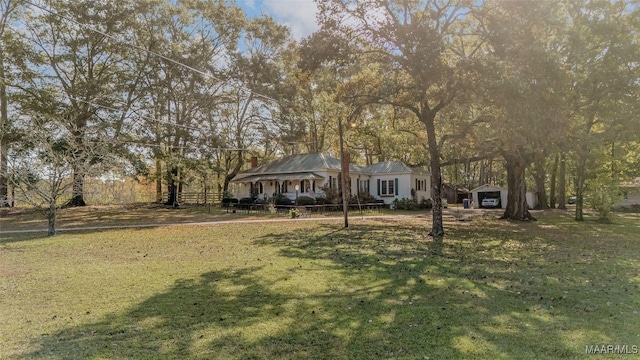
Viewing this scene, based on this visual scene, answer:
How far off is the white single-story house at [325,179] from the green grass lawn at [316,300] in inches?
671

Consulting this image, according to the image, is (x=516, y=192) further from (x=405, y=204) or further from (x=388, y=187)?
(x=388, y=187)

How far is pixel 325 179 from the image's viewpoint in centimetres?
2808

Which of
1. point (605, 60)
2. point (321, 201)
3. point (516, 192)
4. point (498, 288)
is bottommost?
point (498, 288)

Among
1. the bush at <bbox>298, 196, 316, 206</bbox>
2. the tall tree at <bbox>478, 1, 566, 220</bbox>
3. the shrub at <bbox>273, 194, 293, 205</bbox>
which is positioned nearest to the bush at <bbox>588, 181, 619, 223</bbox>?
the tall tree at <bbox>478, 1, 566, 220</bbox>

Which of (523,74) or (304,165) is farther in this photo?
(304,165)

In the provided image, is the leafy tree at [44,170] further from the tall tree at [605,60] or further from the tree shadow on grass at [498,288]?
the tall tree at [605,60]

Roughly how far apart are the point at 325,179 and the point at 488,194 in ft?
49.4

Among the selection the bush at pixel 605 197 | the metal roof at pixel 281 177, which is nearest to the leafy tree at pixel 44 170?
the metal roof at pixel 281 177

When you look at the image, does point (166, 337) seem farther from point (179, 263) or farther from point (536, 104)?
point (536, 104)

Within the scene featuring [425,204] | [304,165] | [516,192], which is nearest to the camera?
[516,192]

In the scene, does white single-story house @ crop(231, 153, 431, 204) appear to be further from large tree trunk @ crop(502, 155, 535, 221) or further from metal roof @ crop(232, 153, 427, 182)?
large tree trunk @ crop(502, 155, 535, 221)

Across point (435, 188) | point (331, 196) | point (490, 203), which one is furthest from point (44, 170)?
point (490, 203)

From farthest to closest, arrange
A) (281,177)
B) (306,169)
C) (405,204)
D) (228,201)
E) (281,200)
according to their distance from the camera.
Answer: (228,201), (281,177), (306,169), (405,204), (281,200)

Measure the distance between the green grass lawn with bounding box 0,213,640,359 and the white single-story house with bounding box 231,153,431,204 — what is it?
671 inches
